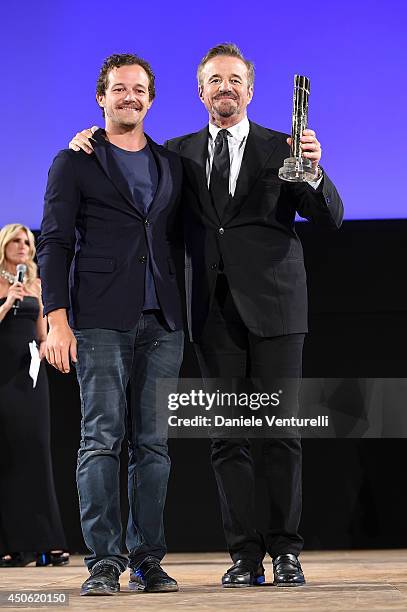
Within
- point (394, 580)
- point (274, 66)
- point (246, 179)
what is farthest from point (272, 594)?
point (274, 66)

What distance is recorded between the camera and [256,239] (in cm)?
241

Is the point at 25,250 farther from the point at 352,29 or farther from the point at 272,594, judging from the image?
the point at 272,594

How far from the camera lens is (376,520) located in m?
4.05

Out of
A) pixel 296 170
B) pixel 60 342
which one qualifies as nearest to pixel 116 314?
pixel 60 342

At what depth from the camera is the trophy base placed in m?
2.24

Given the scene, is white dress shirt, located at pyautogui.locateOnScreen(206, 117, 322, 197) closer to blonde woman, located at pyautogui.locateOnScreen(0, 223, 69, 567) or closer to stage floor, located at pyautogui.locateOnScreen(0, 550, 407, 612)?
stage floor, located at pyautogui.locateOnScreen(0, 550, 407, 612)

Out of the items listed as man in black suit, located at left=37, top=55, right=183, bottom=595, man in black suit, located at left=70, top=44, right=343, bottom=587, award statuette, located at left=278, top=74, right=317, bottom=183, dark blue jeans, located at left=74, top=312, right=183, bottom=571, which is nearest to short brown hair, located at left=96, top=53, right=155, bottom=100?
man in black suit, located at left=37, top=55, right=183, bottom=595

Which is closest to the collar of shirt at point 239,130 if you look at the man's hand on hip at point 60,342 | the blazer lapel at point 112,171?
the blazer lapel at point 112,171

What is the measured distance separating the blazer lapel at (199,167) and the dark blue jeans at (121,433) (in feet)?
1.04

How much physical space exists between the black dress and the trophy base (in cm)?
197

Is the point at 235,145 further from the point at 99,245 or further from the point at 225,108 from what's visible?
the point at 99,245

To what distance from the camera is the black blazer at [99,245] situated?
7.34 feet

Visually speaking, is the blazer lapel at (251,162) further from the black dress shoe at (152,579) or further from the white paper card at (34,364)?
the white paper card at (34,364)

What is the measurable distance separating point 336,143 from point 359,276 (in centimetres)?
55
